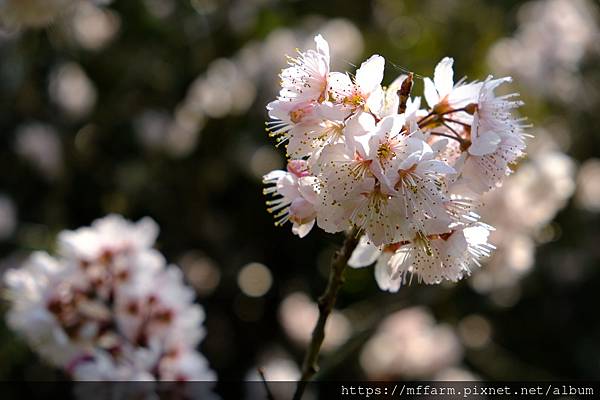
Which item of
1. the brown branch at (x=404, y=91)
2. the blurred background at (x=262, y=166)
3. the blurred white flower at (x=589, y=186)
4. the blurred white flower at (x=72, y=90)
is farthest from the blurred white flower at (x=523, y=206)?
the blurred white flower at (x=72, y=90)

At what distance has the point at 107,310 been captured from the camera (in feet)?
6.63

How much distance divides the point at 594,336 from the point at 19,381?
2398mm

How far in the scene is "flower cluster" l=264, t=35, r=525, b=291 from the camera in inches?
49.8

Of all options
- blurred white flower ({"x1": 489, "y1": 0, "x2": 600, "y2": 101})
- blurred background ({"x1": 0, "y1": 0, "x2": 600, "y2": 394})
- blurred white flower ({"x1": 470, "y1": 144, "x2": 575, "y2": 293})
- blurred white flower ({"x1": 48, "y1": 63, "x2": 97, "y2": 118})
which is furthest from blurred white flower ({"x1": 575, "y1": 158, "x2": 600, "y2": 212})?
blurred white flower ({"x1": 48, "y1": 63, "x2": 97, "y2": 118})

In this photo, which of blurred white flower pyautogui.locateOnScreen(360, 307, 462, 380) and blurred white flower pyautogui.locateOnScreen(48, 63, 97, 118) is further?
blurred white flower pyautogui.locateOnScreen(48, 63, 97, 118)

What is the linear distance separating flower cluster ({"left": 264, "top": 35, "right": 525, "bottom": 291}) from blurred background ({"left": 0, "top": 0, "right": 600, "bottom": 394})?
1.57 m

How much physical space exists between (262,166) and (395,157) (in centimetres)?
243

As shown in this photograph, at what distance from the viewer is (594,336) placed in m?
3.50

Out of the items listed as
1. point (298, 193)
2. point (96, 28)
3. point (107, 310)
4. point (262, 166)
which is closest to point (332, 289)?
point (298, 193)

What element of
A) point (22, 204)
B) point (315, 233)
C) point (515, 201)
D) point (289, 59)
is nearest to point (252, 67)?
point (315, 233)

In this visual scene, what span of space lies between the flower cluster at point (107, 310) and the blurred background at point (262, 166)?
0.89 m

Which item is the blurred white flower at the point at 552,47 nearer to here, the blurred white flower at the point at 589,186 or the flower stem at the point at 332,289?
the blurred white flower at the point at 589,186

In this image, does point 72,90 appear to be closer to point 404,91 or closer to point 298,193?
point 298,193

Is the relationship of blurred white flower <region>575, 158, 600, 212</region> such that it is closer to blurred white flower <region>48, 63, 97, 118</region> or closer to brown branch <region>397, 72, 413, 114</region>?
blurred white flower <region>48, 63, 97, 118</region>
